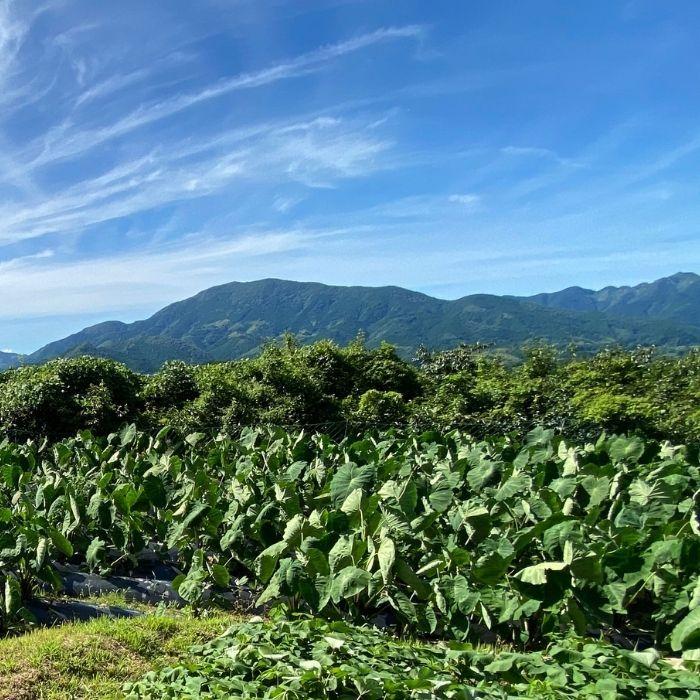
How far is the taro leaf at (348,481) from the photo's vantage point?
5.20m

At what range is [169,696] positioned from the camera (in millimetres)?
2973

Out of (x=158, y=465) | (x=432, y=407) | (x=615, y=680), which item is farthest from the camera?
(x=432, y=407)

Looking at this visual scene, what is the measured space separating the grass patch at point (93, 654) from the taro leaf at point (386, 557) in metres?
1.13

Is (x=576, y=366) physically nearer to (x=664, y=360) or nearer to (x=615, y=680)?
(x=664, y=360)

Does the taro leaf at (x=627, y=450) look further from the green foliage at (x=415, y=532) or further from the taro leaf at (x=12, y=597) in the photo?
the taro leaf at (x=12, y=597)

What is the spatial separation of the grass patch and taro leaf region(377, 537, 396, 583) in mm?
1126

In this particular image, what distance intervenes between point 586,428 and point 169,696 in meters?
10.9

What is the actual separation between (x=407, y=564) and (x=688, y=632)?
5.21ft

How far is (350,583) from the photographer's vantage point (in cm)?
403

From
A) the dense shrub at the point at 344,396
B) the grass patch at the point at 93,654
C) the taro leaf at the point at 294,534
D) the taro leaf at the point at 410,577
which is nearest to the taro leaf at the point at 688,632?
the taro leaf at the point at 410,577

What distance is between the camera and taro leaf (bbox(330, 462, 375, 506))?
520 cm

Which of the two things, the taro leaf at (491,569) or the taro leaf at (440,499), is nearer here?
the taro leaf at (491,569)

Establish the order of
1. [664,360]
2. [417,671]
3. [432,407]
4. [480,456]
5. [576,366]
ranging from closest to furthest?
[417,671] → [480,456] → [432,407] → [576,366] → [664,360]

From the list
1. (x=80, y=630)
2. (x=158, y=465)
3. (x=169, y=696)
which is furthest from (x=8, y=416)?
(x=169, y=696)
